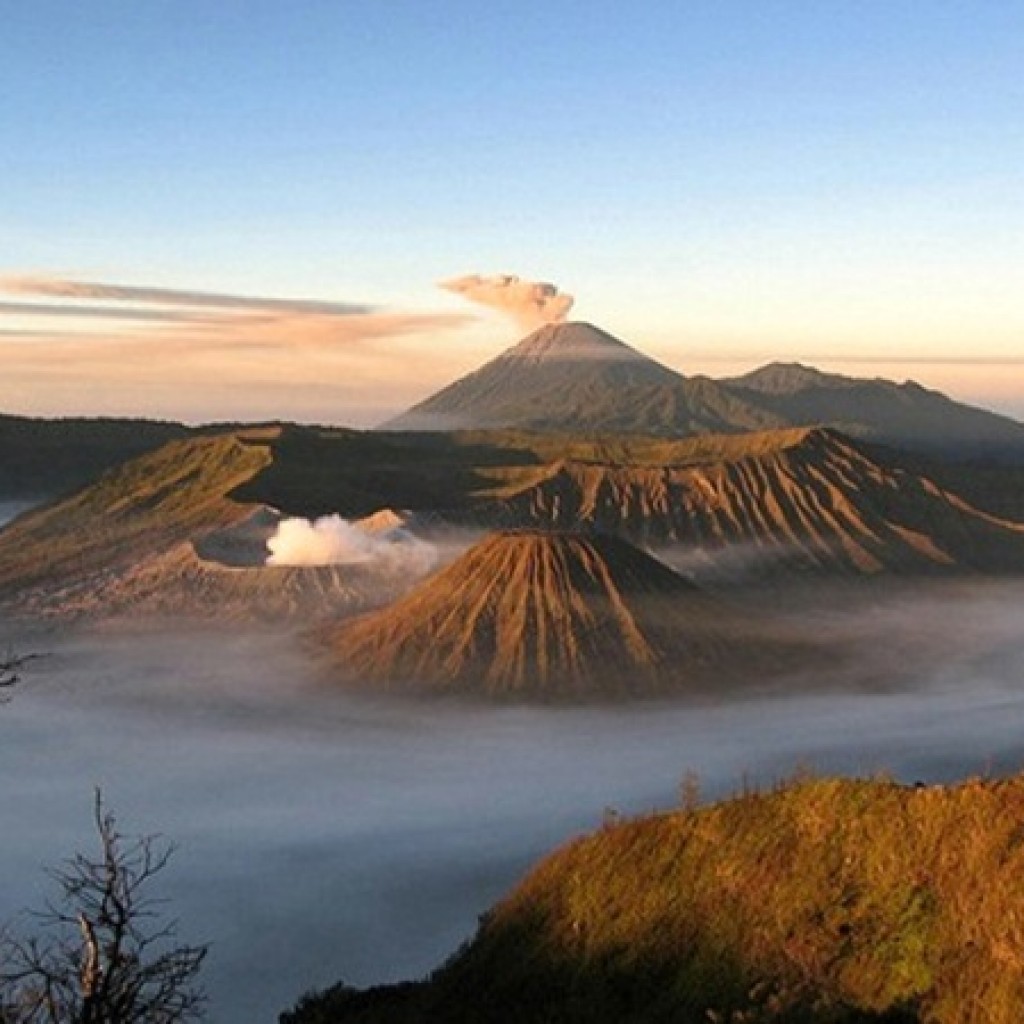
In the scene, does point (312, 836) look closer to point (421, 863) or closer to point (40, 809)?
point (421, 863)

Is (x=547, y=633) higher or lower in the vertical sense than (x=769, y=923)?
lower

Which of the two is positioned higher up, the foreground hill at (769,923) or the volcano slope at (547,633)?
the foreground hill at (769,923)

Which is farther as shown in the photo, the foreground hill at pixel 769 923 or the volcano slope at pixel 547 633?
the volcano slope at pixel 547 633

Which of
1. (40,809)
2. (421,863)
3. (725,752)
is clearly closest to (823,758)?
(725,752)

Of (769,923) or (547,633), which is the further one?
(547,633)
